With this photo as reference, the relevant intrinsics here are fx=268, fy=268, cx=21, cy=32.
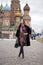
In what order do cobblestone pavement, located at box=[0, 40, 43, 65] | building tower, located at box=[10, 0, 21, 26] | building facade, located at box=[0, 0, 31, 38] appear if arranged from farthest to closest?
building tower, located at box=[10, 0, 21, 26]
building facade, located at box=[0, 0, 31, 38]
cobblestone pavement, located at box=[0, 40, 43, 65]

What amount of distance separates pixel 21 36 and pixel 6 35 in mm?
82701

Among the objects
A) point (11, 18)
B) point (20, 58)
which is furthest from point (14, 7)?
point (20, 58)

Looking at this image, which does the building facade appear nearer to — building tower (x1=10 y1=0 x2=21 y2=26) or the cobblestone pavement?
building tower (x1=10 y1=0 x2=21 y2=26)

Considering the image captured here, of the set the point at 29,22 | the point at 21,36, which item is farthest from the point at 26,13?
the point at 21,36

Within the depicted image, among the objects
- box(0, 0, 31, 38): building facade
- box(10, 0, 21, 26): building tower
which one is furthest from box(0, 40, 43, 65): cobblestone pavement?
box(10, 0, 21, 26): building tower

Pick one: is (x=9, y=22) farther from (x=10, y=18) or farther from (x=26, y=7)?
(x=26, y=7)

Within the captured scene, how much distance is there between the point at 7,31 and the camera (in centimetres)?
9394

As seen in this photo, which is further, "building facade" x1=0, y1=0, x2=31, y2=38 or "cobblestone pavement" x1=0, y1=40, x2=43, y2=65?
"building facade" x1=0, y1=0, x2=31, y2=38

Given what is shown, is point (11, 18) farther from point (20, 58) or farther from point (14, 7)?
point (20, 58)

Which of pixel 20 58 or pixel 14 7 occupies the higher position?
pixel 20 58

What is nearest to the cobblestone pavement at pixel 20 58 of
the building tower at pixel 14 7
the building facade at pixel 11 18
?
the building facade at pixel 11 18

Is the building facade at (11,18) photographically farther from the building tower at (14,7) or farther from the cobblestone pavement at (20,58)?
the cobblestone pavement at (20,58)

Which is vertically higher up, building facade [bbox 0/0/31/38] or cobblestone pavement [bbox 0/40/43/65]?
cobblestone pavement [bbox 0/40/43/65]

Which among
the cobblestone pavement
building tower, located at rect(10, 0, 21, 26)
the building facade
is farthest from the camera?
building tower, located at rect(10, 0, 21, 26)
